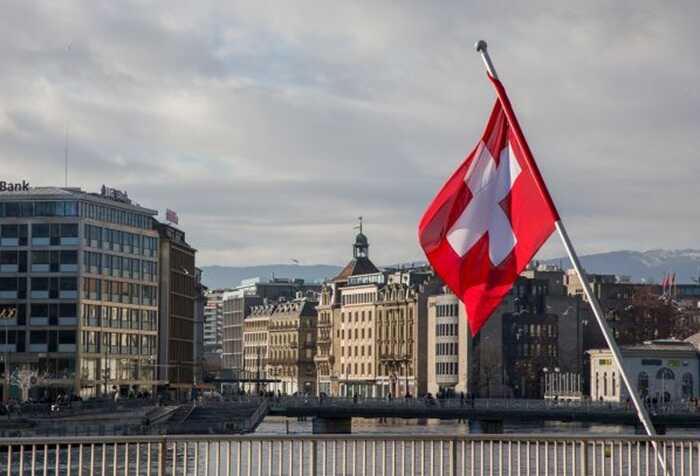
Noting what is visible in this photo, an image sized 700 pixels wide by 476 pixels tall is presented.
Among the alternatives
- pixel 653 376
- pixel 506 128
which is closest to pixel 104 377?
pixel 653 376

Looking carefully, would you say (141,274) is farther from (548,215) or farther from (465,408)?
(548,215)

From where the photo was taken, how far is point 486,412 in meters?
151

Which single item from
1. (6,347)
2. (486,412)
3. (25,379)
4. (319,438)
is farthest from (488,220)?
(6,347)

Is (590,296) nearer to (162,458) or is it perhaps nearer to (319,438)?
(319,438)

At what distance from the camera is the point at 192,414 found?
5655 inches

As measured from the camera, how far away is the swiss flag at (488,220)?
26.9m

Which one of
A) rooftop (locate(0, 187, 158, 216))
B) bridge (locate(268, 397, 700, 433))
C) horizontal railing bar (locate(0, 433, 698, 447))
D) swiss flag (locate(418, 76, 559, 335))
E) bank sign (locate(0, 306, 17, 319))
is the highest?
rooftop (locate(0, 187, 158, 216))

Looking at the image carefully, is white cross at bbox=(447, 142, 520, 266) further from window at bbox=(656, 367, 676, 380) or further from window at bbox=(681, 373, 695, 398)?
window at bbox=(681, 373, 695, 398)

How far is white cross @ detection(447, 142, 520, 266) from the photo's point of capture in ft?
88.8

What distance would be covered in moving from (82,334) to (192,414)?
23477mm

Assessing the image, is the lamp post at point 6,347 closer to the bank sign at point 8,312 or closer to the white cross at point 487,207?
the bank sign at point 8,312

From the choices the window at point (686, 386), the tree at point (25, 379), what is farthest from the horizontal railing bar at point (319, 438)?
the window at point (686, 386)

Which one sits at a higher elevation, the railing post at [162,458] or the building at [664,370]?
the building at [664,370]

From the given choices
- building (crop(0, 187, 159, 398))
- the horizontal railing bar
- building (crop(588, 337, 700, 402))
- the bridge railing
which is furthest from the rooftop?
the horizontal railing bar
